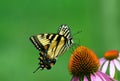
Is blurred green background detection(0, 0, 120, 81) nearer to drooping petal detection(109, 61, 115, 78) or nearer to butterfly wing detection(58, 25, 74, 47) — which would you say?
drooping petal detection(109, 61, 115, 78)

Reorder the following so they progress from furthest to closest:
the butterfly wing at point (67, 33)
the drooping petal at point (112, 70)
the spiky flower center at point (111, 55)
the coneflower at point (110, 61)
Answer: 1. the spiky flower center at point (111, 55)
2. the coneflower at point (110, 61)
3. the butterfly wing at point (67, 33)
4. the drooping petal at point (112, 70)

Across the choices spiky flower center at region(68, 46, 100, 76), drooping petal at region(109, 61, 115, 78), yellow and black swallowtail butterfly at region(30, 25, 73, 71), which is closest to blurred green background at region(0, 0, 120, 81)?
drooping petal at region(109, 61, 115, 78)

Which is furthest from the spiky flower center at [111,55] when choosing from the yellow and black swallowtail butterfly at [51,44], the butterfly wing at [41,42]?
the butterfly wing at [41,42]

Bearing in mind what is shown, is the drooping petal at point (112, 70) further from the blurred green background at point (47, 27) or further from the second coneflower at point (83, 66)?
the blurred green background at point (47, 27)

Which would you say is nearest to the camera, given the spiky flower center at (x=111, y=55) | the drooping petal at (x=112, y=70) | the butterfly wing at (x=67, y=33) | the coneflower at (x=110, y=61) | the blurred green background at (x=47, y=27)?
the drooping petal at (x=112, y=70)

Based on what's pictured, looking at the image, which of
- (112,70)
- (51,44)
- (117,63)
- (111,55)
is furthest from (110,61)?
(51,44)

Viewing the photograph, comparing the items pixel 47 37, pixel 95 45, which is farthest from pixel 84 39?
pixel 47 37

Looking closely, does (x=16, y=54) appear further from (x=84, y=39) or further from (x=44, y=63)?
(x=44, y=63)
